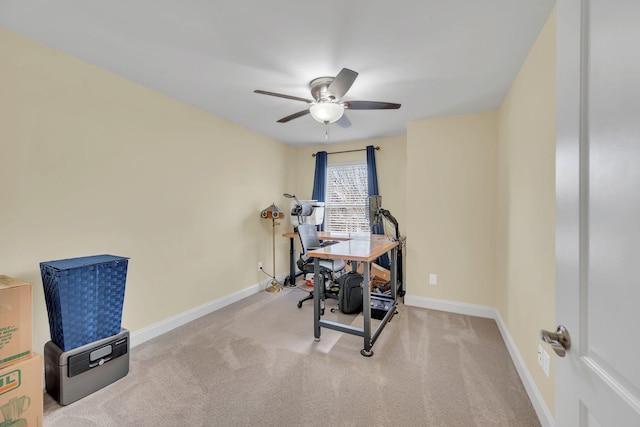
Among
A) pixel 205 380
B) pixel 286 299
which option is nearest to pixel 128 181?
pixel 205 380

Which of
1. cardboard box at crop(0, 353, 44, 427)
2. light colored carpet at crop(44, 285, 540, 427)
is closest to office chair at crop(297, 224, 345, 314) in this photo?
light colored carpet at crop(44, 285, 540, 427)

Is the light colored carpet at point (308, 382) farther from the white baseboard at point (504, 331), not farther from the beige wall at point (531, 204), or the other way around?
the beige wall at point (531, 204)

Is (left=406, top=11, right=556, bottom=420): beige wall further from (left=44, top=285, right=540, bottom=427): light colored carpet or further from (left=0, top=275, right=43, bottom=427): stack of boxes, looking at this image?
(left=0, top=275, right=43, bottom=427): stack of boxes

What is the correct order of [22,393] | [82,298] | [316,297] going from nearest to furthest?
[22,393]
[82,298]
[316,297]

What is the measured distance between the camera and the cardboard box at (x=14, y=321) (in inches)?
55.9

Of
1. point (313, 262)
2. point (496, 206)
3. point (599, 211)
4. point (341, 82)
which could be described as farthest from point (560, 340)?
point (313, 262)

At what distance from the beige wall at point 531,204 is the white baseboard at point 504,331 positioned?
6cm

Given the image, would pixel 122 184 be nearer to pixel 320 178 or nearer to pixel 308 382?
pixel 308 382

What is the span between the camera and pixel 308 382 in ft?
6.26

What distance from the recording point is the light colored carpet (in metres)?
1.60

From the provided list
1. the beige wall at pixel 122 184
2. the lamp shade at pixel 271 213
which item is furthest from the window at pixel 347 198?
the beige wall at pixel 122 184

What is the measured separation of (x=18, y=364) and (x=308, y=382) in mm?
1686

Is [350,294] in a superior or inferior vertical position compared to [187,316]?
superior

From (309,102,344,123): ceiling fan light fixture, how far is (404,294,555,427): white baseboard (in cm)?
238
